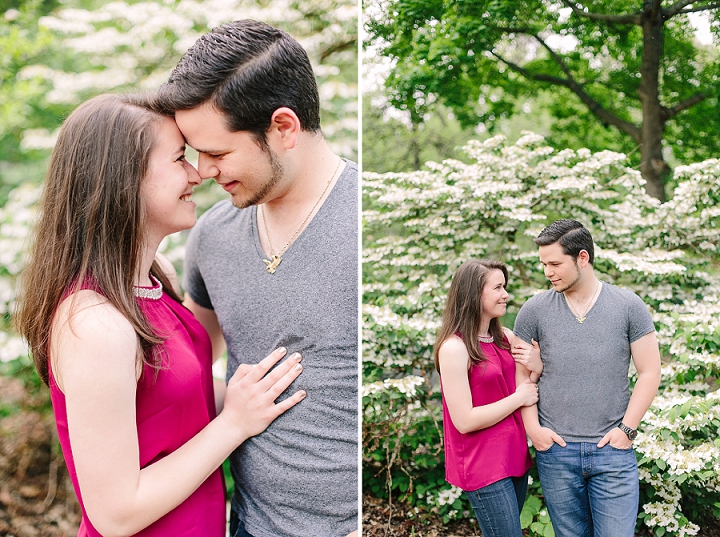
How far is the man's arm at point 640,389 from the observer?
1.19 m

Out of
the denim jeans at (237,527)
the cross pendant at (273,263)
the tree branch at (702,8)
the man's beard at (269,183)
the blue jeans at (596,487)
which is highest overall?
the tree branch at (702,8)

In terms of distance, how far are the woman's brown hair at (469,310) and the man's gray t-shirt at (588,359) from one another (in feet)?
0.36

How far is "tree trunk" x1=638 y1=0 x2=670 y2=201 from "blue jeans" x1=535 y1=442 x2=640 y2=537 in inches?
26.9

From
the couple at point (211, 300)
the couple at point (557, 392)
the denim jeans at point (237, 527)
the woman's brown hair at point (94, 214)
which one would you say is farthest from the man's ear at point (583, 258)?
the denim jeans at point (237, 527)

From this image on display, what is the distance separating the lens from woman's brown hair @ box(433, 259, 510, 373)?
1.32 meters

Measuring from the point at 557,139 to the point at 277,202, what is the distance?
0.77m

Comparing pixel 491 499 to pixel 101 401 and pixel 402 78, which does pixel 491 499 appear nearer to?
pixel 101 401

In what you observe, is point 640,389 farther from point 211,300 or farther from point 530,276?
point 211,300

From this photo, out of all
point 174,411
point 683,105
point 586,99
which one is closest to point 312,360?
point 174,411

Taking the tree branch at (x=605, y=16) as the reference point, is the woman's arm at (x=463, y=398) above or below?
below

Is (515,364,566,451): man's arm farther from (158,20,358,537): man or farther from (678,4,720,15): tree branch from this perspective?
(678,4,720,15): tree branch

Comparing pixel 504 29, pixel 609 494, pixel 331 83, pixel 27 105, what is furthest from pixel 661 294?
pixel 27 105

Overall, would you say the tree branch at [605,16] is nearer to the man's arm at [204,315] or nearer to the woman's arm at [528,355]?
the woman's arm at [528,355]

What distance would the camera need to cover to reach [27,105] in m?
4.59
